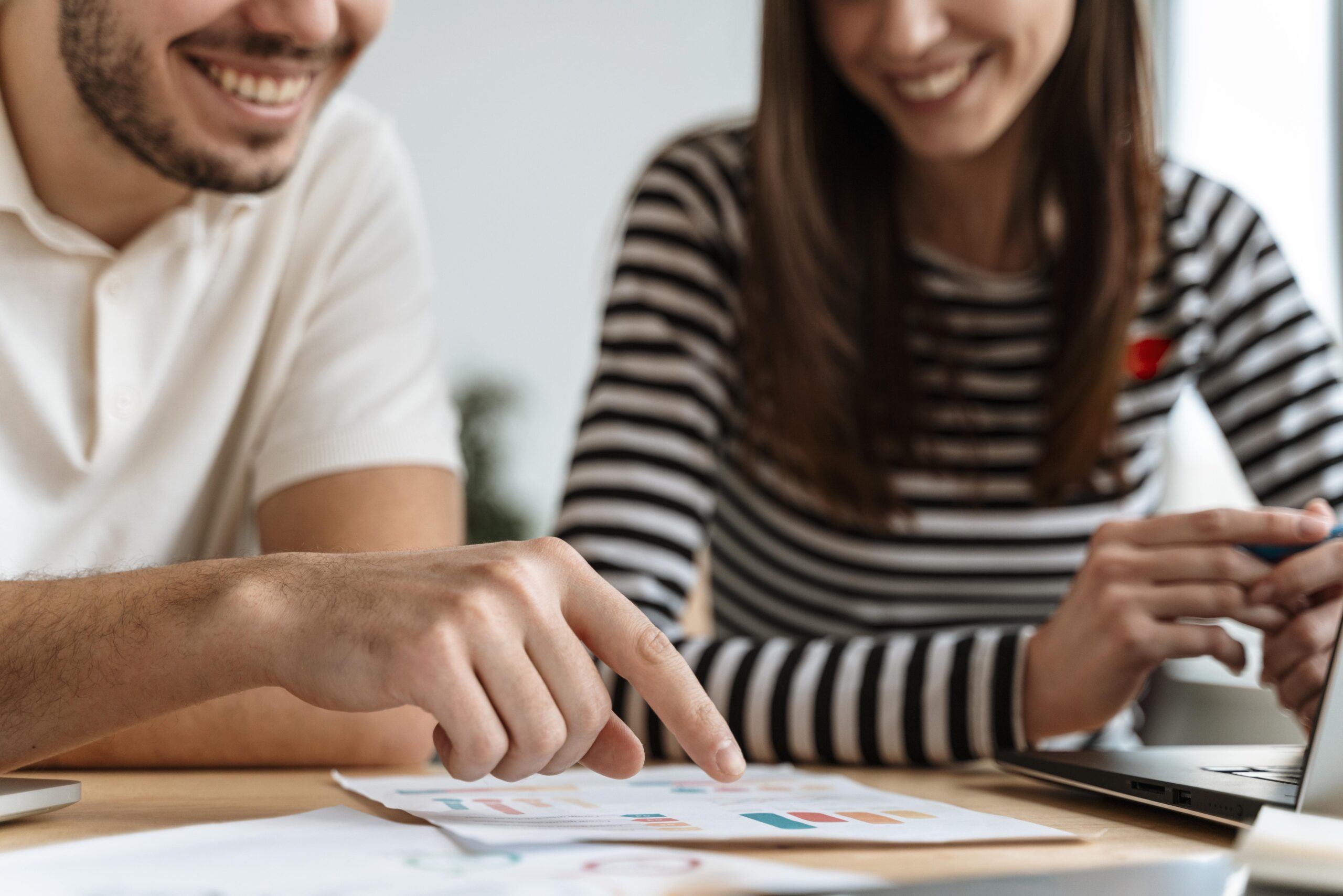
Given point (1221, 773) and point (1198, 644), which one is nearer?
point (1221, 773)

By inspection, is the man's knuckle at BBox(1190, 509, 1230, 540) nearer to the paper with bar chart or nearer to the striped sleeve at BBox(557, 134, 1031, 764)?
the striped sleeve at BBox(557, 134, 1031, 764)

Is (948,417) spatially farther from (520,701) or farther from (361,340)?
(520,701)

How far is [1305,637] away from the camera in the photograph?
0.79m

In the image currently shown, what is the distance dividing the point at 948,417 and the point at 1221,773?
1.88ft

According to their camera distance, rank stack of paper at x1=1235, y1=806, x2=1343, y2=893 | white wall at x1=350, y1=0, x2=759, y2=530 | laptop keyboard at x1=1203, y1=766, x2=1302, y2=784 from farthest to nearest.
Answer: white wall at x1=350, y1=0, x2=759, y2=530 < laptop keyboard at x1=1203, y1=766, x2=1302, y2=784 < stack of paper at x1=1235, y1=806, x2=1343, y2=893

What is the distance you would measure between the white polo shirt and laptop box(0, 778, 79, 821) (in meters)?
0.40

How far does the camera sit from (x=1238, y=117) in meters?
3.29

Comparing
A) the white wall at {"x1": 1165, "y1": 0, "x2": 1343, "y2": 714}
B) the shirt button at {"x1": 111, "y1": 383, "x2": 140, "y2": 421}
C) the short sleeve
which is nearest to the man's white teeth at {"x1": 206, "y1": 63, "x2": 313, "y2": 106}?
the short sleeve

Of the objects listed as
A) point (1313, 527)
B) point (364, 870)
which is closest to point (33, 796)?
point (364, 870)

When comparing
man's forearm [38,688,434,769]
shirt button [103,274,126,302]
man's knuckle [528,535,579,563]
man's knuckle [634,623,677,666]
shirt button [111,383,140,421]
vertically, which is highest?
shirt button [103,274,126,302]

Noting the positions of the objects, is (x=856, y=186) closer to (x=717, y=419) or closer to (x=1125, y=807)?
(x=717, y=419)

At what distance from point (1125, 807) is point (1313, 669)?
213mm

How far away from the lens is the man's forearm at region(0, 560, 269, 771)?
61 centimetres

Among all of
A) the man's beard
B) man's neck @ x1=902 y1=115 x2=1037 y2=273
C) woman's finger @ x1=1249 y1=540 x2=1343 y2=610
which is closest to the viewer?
woman's finger @ x1=1249 y1=540 x2=1343 y2=610
